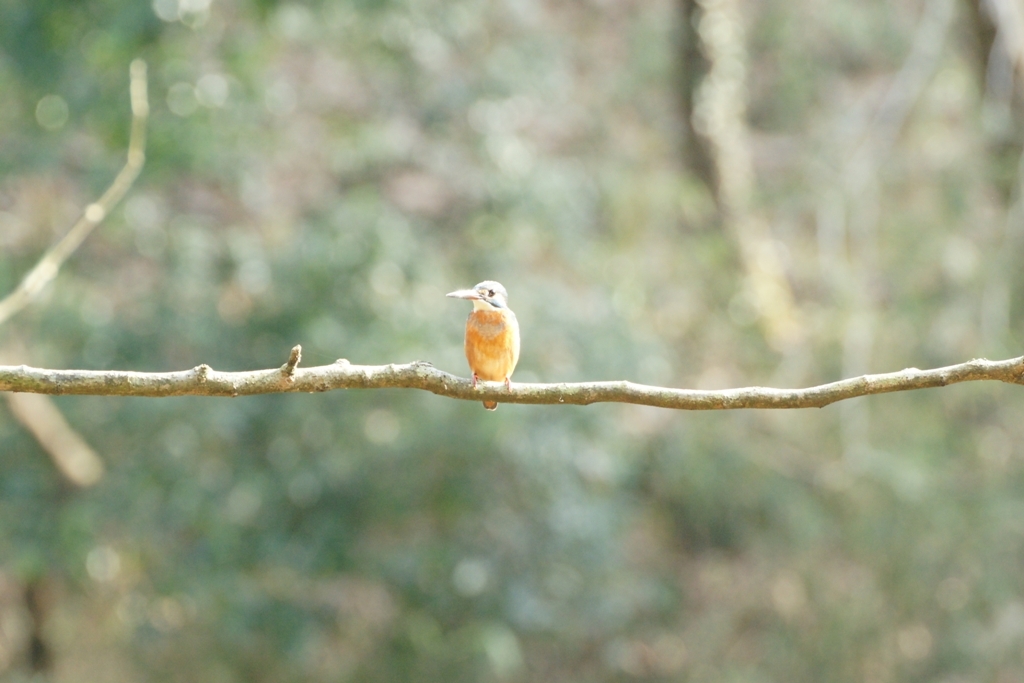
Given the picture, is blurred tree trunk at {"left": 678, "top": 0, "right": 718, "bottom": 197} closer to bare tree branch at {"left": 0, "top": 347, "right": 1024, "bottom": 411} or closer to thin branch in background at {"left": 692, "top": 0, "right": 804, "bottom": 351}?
thin branch in background at {"left": 692, "top": 0, "right": 804, "bottom": 351}

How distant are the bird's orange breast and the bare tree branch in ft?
4.13

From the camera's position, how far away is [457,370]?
714cm

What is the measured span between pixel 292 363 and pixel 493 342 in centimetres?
148

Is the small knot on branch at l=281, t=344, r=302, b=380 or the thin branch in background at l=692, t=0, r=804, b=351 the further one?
the thin branch in background at l=692, t=0, r=804, b=351

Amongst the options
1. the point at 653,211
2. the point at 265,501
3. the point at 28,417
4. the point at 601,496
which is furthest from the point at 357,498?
the point at 653,211

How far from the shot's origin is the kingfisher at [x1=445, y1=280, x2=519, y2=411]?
4.00 meters

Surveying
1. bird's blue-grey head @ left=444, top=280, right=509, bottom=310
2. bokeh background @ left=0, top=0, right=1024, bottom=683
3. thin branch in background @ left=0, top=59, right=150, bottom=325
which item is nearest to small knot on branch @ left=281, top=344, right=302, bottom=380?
bird's blue-grey head @ left=444, top=280, right=509, bottom=310

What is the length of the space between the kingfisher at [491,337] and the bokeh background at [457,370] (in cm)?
299

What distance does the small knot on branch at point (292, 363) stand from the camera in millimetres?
2535

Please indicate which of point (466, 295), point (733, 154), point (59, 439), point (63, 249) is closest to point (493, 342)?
point (466, 295)

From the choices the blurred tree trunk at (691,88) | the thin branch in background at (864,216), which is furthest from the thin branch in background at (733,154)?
the thin branch in background at (864,216)

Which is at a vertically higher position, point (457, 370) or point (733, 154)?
point (733, 154)

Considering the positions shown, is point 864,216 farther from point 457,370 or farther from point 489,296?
point 489,296

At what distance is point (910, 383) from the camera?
2.68 m
